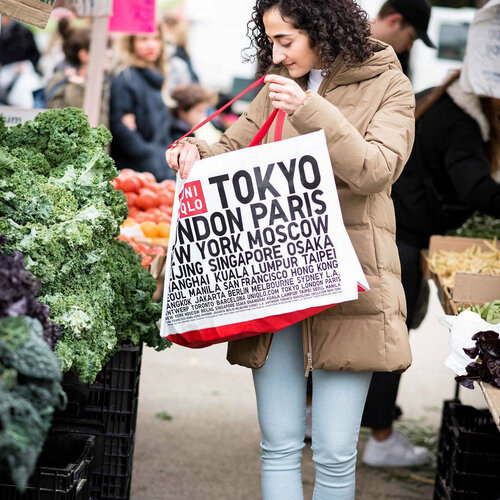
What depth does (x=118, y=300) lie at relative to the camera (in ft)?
9.89

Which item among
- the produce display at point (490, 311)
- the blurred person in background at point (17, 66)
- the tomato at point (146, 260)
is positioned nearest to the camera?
the produce display at point (490, 311)

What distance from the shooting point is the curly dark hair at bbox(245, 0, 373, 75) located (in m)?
2.68

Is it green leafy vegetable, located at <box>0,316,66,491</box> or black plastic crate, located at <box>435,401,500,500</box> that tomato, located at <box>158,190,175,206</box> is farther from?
green leafy vegetable, located at <box>0,316,66,491</box>

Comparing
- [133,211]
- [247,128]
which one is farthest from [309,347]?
[133,211]

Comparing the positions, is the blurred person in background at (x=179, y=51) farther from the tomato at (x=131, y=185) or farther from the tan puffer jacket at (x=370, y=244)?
the tan puffer jacket at (x=370, y=244)

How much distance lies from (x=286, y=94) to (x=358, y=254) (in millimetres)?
575

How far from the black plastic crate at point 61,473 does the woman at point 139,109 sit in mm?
5153

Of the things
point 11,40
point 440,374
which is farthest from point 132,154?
point 440,374

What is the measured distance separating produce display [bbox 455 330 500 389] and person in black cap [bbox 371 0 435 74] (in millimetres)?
1971

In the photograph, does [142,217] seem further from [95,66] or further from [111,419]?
[111,419]

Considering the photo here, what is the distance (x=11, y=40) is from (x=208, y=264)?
21.3ft

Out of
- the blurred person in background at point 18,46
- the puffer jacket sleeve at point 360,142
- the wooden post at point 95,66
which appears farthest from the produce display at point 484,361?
the blurred person in background at point 18,46

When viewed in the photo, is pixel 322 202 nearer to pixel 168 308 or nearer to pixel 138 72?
pixel 168 308

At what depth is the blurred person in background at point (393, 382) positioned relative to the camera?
4.39m
